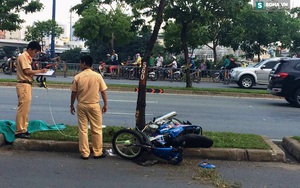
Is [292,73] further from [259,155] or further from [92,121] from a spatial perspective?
[92,121]

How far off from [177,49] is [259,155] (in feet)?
89.0

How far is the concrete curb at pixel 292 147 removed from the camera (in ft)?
25.2

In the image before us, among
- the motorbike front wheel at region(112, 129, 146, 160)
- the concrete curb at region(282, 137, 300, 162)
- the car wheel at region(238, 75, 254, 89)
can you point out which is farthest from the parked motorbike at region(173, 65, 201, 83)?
the motorbike front wheel at region(112, 129, 146, 160)

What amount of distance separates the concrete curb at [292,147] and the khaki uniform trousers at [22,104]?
4.77 meters

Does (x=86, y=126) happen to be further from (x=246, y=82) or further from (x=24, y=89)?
(x=246, y=82)

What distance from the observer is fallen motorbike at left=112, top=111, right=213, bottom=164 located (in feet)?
22.7

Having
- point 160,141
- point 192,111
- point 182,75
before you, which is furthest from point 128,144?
point 182,75

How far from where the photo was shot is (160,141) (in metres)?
7.12

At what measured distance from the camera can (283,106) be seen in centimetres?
1588

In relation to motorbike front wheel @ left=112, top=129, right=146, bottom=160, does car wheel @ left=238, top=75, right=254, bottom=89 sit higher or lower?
higher

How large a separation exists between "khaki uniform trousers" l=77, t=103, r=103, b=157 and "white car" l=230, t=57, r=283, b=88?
1809 cm

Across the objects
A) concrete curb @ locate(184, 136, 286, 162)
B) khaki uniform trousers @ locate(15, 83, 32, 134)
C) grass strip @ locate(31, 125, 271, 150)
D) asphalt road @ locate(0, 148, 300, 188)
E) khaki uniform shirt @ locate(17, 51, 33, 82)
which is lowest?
asphalt road @ locate(0, 148, 300, 188)

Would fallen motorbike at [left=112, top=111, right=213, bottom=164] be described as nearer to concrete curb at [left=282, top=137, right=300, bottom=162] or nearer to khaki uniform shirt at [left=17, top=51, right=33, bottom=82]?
concrete curb at [left=282, top=137, right=300, bottom=162]

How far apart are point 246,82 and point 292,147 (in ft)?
54.9
